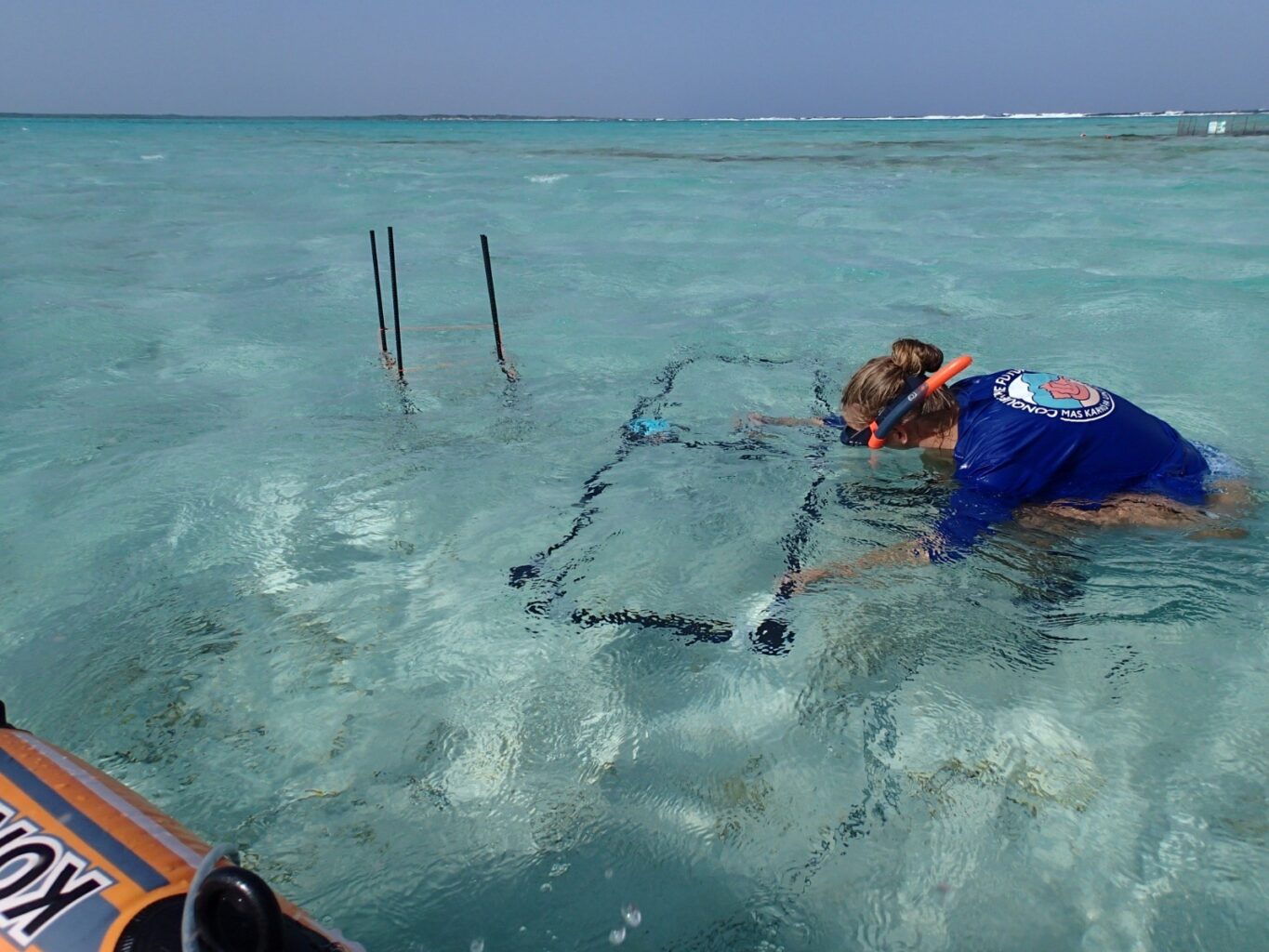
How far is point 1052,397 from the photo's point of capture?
3.37 m

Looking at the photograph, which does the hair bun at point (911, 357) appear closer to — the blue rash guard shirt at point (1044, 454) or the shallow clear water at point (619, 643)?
the blue rash guard shirt at point (1044, 454)

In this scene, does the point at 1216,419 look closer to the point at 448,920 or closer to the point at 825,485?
the point at 825,485

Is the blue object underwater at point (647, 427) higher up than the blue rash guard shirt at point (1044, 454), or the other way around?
the blue rash guard shirt at point (1044, 454)

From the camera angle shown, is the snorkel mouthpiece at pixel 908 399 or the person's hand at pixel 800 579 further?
the person's hand at pixel 800 579

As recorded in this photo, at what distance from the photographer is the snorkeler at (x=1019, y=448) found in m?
3.32

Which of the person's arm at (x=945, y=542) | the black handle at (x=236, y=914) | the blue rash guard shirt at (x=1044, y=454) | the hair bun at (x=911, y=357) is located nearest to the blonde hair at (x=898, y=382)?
the hair bun at (x=911, y=357)

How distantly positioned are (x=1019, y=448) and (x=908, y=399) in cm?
44

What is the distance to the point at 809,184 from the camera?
20.7 metres

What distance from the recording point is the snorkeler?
3.32m

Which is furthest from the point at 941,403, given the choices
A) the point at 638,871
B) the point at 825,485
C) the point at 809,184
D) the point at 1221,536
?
the point at 809,184

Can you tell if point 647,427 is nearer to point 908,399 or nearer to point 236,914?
point 908,399

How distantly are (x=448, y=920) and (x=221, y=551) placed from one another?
2.37m

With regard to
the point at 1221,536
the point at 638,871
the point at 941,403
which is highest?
the point at 941,403

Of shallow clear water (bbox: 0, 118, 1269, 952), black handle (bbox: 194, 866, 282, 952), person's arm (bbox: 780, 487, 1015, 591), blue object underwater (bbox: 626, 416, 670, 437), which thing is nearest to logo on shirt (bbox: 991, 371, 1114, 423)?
person's arm (bbox: 780, 487, 1015, 591)
